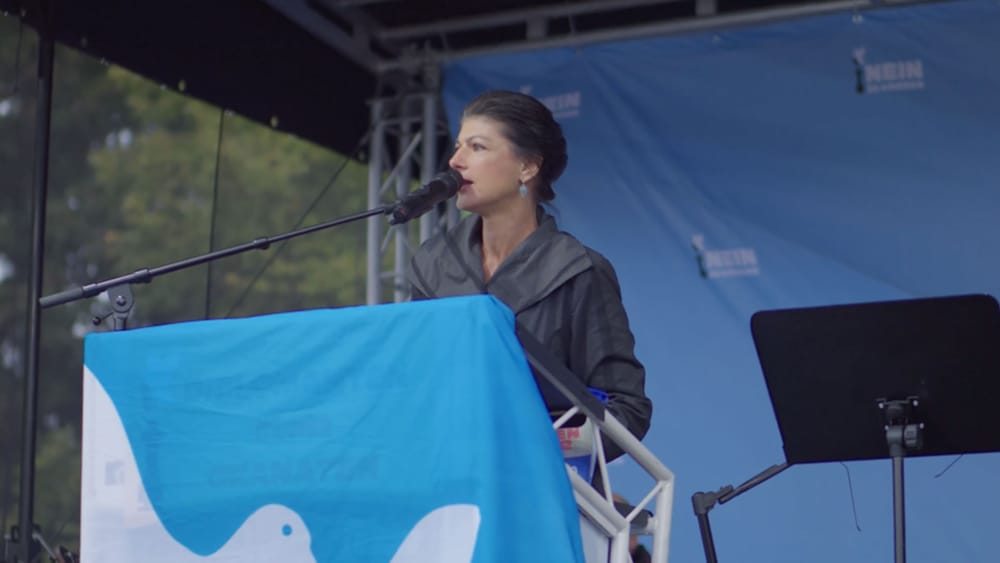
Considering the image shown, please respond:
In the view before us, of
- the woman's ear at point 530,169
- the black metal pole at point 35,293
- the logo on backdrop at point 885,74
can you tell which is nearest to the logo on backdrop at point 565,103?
the logo on backdrop at point 885,74

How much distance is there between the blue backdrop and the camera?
460 cm

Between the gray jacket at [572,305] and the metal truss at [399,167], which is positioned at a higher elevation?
the metal truss at [399,167]

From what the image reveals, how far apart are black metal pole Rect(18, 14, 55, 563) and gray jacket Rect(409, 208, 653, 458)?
1781 mm

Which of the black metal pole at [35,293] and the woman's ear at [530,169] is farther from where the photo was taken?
the black metal pole at [35,293]

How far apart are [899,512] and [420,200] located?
3.71 ft

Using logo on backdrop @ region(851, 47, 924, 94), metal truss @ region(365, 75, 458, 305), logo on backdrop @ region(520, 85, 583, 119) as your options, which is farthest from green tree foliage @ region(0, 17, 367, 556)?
logo on backdrop @ region(851, 47, 924, 94)

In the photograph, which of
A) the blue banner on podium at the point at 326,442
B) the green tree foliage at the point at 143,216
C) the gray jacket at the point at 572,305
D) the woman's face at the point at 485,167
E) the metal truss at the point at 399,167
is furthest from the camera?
the green tree foliage at the point at 143,216

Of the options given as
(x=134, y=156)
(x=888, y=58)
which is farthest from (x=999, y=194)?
(x=134, y=156)

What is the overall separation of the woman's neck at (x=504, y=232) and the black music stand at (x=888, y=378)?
0.52 m

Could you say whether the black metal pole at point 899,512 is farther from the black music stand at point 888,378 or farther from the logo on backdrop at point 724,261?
the logo on backdrop at point 724,261

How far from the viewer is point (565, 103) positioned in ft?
17.5

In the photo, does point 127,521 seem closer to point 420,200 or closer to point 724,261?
point 420,200

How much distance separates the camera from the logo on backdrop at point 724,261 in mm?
4926

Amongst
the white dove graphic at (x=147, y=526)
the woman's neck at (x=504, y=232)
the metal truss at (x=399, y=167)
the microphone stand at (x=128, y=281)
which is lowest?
the white dove graphic at (x=147, y=526)
